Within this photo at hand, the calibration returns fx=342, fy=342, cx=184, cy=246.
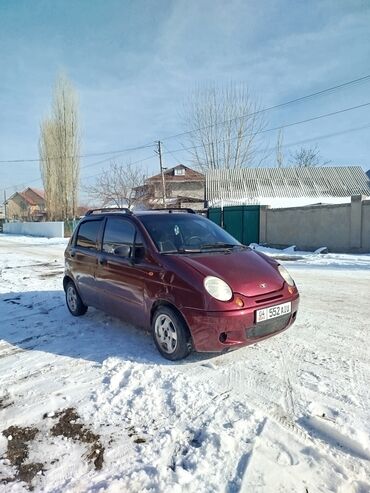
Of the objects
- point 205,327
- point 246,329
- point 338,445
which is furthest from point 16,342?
point 338,445

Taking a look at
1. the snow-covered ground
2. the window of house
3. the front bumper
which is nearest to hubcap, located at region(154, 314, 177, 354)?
the snow-covered ground

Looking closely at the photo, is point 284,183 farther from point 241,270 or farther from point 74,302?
point 241,270

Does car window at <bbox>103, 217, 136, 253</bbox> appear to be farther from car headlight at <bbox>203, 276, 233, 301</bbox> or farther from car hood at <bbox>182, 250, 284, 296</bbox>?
car headlight at <bbox>203, 276, 233, 301</bbox>

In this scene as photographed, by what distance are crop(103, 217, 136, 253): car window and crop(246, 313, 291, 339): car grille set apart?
1.84 metres

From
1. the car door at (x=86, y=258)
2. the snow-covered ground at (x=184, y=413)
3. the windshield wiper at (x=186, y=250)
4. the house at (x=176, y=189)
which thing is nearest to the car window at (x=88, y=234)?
the car door at (x=86, y=258)

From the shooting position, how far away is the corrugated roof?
29188 millimetres

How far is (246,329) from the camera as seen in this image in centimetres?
347

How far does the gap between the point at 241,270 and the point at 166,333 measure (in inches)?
42.5

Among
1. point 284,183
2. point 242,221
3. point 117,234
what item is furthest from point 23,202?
point 117,234

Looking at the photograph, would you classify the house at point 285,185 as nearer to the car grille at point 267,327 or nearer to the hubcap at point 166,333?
the car grille at point 267,327

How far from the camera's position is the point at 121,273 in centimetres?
443

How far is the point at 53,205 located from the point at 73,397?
3943 cm

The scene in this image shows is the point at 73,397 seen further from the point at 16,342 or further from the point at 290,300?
the point at 290,300

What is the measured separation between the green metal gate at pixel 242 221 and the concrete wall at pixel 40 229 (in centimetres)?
2063
